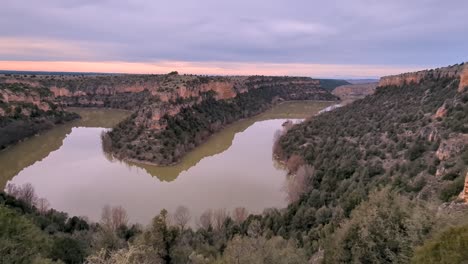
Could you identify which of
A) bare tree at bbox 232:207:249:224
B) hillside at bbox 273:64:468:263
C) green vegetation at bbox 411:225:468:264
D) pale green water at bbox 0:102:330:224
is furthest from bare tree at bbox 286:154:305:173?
green vegetation at bbox 411:225:468:264

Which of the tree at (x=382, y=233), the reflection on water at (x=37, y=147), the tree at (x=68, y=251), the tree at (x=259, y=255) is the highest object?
the tree at (x=382, y=233)

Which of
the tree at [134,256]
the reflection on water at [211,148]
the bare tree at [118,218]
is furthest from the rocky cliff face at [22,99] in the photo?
the tree at [134,256]

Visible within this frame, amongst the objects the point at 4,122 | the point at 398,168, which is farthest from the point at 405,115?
the point at 4,122

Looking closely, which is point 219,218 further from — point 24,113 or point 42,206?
point 24,113

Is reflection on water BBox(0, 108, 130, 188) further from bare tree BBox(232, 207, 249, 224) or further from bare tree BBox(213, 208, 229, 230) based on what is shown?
bare tree BBox(232, 207, 249, 224)

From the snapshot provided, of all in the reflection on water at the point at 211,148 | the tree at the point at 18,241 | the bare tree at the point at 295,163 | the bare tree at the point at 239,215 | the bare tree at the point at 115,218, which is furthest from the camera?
the reflection on water at the point at 211,148

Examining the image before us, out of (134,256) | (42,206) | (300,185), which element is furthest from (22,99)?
(134,256)

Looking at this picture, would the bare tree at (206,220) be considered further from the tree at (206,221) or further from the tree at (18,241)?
the tree at (18,241)
